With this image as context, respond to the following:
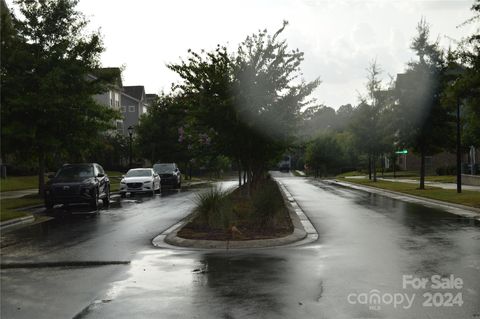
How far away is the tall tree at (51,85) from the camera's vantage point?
75.3 feet

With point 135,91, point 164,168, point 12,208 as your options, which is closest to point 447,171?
point 164,168

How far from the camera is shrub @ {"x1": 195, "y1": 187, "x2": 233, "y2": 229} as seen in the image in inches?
491

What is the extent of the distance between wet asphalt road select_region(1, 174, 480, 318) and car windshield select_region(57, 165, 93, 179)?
7.64m

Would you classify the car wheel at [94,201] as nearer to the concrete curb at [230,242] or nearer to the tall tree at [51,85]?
the tall tree at [51,85]

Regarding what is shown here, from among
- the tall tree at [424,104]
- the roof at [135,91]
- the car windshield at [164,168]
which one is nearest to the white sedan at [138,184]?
the car windshield at [164,168]

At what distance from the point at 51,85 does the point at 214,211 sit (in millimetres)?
12925

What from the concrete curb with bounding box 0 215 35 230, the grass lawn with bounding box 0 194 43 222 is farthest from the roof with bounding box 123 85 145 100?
the concrete curb with bounding box 0 215 35 230

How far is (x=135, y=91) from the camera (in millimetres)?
89562

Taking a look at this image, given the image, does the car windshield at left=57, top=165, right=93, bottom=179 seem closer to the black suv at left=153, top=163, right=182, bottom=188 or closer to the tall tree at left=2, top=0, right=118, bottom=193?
the tall tree at left=2, top=0, right=118, bottom=193

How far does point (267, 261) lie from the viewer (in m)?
9.05

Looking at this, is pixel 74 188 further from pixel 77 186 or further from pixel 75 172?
pixel 75 172

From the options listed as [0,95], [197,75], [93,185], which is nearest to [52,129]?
[0,95]

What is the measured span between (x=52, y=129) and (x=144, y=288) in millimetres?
18560

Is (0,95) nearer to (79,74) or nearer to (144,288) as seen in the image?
(79,74)
